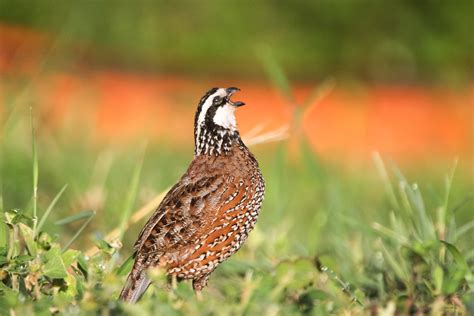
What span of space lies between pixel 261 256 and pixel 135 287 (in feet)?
3.18

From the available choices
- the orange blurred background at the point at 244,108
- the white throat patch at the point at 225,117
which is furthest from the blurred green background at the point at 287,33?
the white throat patch at the point at 225,117

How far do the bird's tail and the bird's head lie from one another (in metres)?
0.63

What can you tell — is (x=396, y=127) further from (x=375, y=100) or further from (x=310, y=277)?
(x=310, y=277)

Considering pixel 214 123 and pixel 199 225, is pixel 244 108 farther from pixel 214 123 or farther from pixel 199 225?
pixel 199 225

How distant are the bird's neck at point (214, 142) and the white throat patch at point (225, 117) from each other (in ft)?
0.09

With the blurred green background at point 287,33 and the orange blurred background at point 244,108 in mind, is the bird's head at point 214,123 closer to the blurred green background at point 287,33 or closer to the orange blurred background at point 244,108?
the orange blurred background at point 244,108

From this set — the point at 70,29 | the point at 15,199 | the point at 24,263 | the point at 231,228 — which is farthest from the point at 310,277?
the point at 70,29

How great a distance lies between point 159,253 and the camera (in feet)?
13.2

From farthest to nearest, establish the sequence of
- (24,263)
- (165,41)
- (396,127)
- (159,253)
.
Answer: (165,41), (396,127), (159,253), (24,263)

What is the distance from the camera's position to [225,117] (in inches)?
174

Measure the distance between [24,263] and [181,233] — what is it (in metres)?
0.61

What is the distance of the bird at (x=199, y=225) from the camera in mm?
4035

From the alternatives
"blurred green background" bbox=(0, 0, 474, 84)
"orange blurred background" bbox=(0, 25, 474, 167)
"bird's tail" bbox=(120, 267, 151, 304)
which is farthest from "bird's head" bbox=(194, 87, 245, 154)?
"blurred green background" bbox=(0, 0, 474, 84)

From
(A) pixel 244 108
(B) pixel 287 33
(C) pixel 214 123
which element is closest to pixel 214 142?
(C) pixel 214 123
